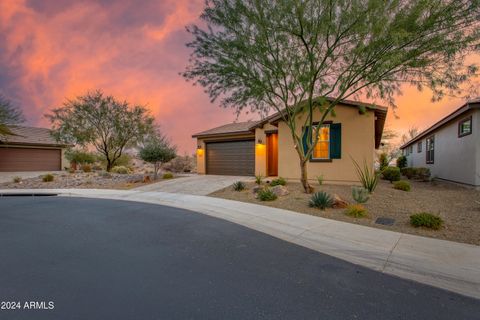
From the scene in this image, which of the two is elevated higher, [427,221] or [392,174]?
[392,174]

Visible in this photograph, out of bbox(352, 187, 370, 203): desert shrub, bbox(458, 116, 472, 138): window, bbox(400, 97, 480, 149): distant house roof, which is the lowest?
bbox(352, 187, 370, 203): desert shrub

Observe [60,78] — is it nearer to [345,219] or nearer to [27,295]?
[27,295]

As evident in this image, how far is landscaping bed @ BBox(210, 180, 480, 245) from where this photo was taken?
4.98m

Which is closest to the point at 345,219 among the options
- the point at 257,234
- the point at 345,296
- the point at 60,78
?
the point at 257,234

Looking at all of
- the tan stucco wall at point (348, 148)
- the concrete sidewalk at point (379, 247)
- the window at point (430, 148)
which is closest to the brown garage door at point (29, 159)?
the concrete sidewalk at point (379, 247)

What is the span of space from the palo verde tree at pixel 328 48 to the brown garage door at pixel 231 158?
21.3 feet

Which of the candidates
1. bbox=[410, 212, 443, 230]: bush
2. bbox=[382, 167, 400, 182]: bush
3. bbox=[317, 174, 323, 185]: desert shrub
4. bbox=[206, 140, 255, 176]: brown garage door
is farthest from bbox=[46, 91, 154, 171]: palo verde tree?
bbox=[410, 212, 443, 230]: bush

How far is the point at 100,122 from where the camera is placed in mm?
19609

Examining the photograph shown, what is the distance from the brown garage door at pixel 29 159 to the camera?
20938mm

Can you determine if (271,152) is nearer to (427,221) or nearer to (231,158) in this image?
(231,158)

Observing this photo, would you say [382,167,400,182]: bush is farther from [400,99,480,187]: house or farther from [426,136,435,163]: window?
[426,136,435,163]: window

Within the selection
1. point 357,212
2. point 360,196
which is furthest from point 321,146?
point 357,212

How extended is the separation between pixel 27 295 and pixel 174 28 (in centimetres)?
1135

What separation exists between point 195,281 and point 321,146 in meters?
10.2
